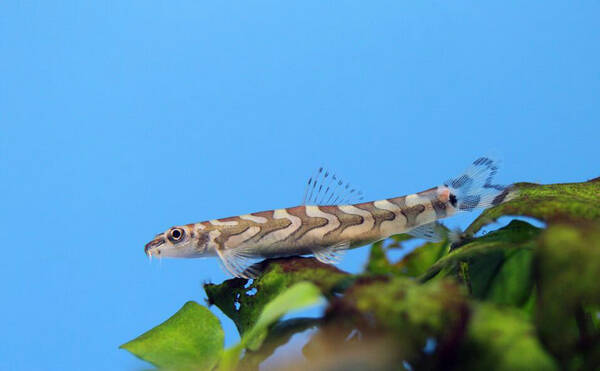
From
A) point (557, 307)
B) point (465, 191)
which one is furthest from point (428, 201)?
point (557, 307)

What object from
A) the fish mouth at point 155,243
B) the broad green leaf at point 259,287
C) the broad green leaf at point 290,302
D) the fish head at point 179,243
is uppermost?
the fish mouth at point 155,243

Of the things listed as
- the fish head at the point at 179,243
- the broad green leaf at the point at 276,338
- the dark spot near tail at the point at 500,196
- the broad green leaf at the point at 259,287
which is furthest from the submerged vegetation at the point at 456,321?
the fish head at the point at 179,243

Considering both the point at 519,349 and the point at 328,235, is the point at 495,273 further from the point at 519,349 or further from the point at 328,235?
the point at 328,235

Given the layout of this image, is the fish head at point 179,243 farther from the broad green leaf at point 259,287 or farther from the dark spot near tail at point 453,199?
the dark spot near tail at point 453,199

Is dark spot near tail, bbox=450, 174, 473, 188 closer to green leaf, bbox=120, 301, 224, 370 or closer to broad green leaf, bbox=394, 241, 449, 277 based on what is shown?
broad green leaf, bbox=394, 241, 449, 277

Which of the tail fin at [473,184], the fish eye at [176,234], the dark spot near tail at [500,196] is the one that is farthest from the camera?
the fish eye at [176,234]
